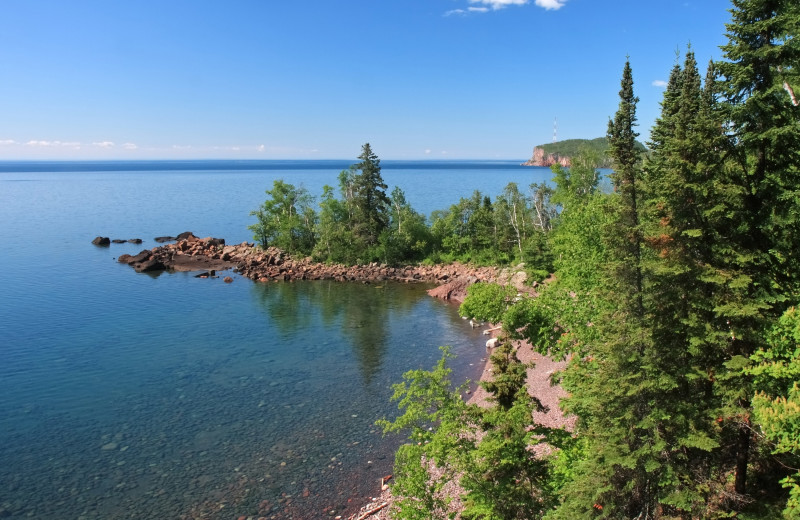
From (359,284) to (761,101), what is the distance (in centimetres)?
5178

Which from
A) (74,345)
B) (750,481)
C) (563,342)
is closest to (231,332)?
(74,345)

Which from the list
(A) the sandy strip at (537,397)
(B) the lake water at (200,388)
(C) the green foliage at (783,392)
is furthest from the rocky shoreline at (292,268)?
(C) the green foliage at (783,392)

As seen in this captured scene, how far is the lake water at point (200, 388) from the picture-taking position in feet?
71.7

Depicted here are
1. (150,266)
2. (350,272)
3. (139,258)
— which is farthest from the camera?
(139,258)

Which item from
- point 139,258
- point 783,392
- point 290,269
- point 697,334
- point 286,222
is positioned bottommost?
point 290,269

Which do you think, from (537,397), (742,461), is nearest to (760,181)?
(742,461)

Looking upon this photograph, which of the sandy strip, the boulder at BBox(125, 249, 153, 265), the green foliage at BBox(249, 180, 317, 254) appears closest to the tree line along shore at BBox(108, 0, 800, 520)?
the sandy strip

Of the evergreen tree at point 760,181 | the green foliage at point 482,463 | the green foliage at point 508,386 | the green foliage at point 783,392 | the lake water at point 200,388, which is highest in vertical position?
the evergreen tree at point 760,181

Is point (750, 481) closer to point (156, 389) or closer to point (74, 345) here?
point (156, 389)

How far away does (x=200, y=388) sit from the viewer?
3189cm

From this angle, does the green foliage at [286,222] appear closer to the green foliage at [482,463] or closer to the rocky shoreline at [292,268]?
the rocky shoreline at [292,268]

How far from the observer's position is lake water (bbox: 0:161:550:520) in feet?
71.7

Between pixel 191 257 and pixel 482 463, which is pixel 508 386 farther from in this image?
pixel 191 257

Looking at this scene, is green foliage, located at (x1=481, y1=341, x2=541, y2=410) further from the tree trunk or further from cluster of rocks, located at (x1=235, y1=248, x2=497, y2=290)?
cluster of rocks, located at (x1=235, y1=248, x2=497, y2=290)
